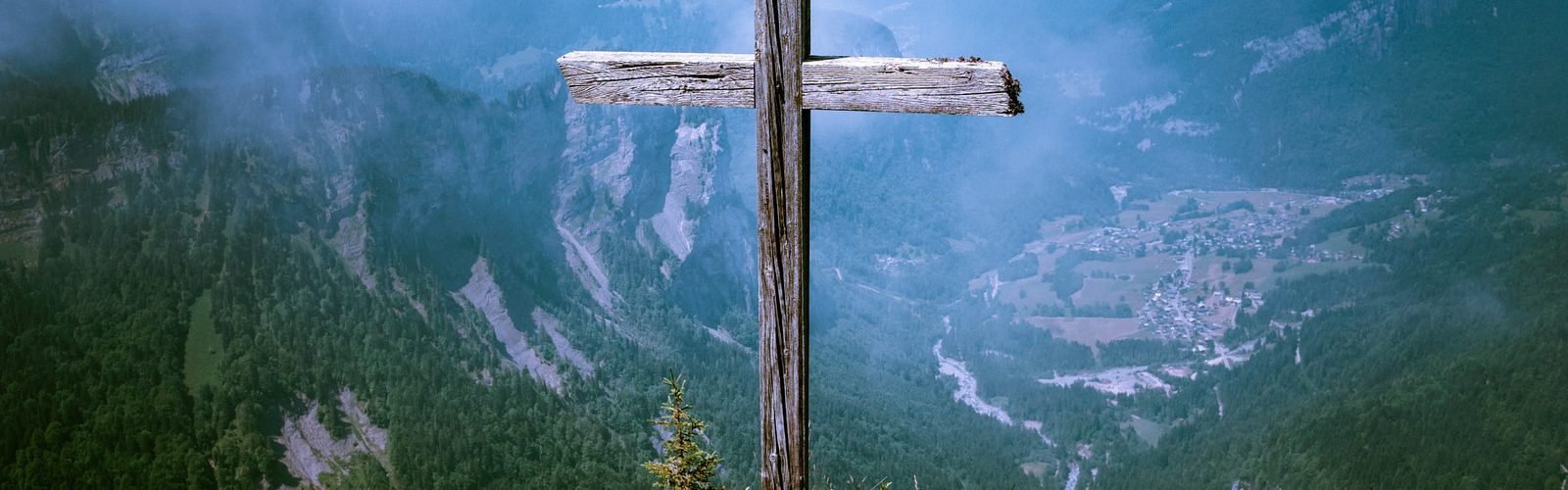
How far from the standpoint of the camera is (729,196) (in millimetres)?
118062

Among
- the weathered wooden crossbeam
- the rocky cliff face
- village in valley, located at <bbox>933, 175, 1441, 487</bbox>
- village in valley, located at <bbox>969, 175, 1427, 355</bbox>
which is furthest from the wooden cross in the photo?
village in valley, located at <bbox>969, 175, 1427, 355</bbox>

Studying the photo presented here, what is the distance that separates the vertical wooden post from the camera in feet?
14.8

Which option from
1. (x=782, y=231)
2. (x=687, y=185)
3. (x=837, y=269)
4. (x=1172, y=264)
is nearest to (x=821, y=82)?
(x=782, y=231)

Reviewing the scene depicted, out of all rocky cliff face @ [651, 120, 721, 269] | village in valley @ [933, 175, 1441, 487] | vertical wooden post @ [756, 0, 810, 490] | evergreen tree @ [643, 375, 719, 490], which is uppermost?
Answer: rocky cliff face @ [651, 120, 721, 269]

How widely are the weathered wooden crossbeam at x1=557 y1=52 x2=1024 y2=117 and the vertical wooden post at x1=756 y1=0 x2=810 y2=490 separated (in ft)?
0.36

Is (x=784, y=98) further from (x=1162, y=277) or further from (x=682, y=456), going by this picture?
(x=1162, y=277)

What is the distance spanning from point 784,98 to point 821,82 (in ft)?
0.68

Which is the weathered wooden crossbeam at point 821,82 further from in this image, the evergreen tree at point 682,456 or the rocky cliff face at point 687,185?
the rocky cliff face at point 687,185

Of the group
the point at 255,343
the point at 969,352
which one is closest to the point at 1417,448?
the point at 969,352

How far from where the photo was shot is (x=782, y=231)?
4.74 meters

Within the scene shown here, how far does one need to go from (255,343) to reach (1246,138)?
18518cm

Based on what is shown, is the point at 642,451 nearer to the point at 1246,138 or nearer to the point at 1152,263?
the point at 1152,263

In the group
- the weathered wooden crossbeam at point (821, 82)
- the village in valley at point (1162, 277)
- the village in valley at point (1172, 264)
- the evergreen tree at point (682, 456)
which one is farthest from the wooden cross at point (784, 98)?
the village in valley at point (1172, 264)

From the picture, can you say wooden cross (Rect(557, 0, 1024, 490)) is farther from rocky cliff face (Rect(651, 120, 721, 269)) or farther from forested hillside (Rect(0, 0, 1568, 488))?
rocky cliff face (Rect(651, 120, 721, 269))
